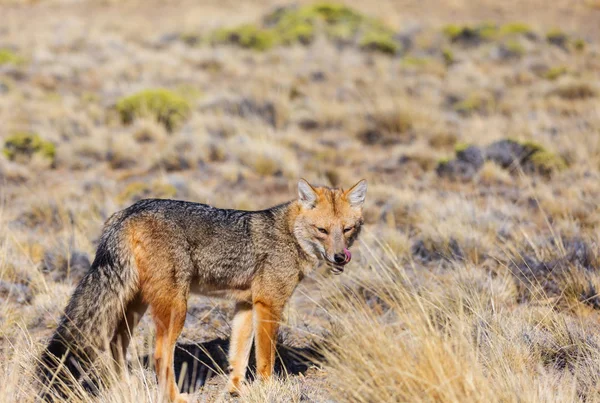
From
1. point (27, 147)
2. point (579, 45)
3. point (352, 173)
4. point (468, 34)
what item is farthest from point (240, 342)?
point (468, 34)

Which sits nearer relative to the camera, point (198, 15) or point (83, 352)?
point (83, 352)

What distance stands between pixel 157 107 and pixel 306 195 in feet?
29.7

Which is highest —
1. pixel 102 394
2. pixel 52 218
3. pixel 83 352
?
pixel 83 352

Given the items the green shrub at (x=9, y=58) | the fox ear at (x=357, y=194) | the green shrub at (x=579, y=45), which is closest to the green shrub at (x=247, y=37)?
the green shrub at (x=9, y=58)

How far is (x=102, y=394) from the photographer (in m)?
3.87

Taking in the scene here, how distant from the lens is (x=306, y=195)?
5.19 meters

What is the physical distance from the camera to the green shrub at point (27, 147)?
11422 mm

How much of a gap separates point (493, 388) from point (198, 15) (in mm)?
26261

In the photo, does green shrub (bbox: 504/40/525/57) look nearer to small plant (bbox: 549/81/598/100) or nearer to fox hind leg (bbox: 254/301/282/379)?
small plant (bbox: 549/81/598/100)

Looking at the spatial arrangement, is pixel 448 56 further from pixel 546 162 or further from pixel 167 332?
pixel 167 332

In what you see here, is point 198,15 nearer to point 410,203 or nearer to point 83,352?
point 410,203

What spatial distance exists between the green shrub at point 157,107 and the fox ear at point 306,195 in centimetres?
851

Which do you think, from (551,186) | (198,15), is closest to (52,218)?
(551,186)

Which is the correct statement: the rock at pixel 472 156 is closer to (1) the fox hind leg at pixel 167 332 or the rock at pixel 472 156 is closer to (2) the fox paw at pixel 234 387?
(2) the fox paw at pixel 234 387
